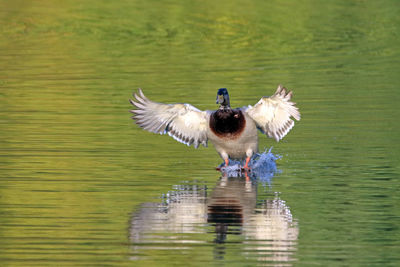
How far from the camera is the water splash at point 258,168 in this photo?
53.0 ft

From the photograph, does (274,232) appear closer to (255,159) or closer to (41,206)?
(41,206)

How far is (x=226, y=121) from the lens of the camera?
16.0 m

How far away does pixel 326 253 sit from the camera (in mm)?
11383

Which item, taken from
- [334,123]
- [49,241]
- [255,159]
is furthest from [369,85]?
[49,241]

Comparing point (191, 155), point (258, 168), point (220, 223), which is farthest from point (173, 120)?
point (220, 223)

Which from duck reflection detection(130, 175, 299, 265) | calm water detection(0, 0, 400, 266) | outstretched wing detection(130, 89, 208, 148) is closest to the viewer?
duck reflection detection(130, 175, 299, 265)

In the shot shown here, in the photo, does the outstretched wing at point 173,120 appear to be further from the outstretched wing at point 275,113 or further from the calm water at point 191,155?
the outstretched wing at point 275,113

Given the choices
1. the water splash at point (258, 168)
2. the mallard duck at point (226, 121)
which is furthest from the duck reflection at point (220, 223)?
the mallard duck at point (226, 121)

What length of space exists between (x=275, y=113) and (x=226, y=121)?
1.03 meters

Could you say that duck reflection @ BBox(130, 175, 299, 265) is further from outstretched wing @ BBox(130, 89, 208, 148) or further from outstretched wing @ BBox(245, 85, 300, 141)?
outstretched wing @ BBox(130, 89, 208, 148)

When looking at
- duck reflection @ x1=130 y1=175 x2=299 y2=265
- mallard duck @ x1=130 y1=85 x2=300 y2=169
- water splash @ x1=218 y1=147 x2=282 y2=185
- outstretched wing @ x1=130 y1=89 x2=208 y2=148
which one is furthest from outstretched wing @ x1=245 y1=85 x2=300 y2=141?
duck reflection @ x1=130 y1=175 x2=299 y2=265

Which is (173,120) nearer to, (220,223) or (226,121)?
(226,121)

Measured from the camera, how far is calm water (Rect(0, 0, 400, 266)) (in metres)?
11.8

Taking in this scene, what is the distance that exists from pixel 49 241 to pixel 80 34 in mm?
26175
